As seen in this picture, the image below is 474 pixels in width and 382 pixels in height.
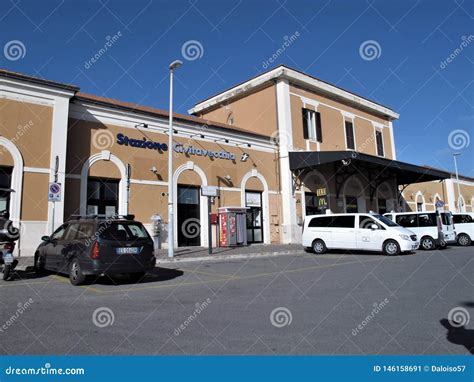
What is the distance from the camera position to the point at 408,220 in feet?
68.4

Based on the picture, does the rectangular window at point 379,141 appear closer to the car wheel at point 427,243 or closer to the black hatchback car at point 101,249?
the car wheel at point 427,243

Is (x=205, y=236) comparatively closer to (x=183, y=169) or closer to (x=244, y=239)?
(x=244, y=239)

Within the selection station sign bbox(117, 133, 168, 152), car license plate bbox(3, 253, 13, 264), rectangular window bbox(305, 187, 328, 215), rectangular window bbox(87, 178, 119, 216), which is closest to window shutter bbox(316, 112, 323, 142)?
rectangular window bbox(305, 187, 328, 215)

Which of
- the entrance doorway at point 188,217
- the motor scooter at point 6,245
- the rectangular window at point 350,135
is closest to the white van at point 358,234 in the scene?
the entrance doorway at point 188,217

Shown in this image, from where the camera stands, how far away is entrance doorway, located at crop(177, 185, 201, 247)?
67.2 feet

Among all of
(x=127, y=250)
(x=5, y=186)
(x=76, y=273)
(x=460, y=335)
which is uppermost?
(x=5, y=186)

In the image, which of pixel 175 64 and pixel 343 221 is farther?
pixel 343 221

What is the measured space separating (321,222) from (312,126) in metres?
11.9

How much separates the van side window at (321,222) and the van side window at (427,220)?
5790 mm

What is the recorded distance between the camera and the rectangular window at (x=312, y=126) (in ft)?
91.1

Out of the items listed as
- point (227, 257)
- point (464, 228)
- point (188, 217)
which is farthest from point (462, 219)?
point (188, 217)

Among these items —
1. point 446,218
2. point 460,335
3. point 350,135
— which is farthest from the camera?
point 350,135

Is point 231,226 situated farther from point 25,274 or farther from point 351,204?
point 351,204

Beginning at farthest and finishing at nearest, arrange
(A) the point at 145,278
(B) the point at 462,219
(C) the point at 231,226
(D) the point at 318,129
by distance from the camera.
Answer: (D) the point at 318,129, (B) the point at 462,219, (C) the point at 231,226, (A) the point at 145,278
